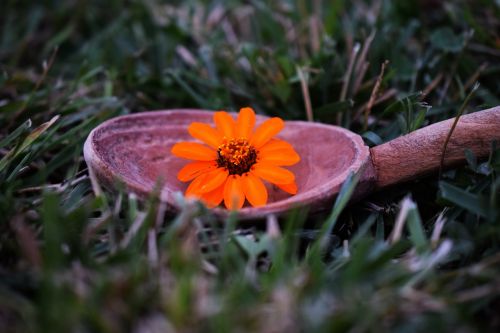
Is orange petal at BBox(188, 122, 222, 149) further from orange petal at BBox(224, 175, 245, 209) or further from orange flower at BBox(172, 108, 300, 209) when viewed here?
orange petal at BBox(224, 175, 245, 209)

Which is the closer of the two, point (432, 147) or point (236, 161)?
point (432, 147)

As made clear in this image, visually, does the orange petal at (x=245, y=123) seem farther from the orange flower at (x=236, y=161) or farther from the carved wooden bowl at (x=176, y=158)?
the carved wooden bowl at (x=176, y=158)

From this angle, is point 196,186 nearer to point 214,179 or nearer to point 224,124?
point 214,179

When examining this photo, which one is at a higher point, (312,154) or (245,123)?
(245,123)

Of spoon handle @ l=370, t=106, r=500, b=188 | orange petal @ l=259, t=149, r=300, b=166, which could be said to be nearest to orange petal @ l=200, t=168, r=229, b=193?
orange petal @ l=259, t=149, r=300, b=166

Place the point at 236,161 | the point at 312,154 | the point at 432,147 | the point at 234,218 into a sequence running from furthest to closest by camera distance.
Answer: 1. the point at 312,154
2. the point at 236,161
3. the point at 432,147
4. the point at 234,218

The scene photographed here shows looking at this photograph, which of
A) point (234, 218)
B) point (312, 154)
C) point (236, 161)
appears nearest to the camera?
point (234, 218)

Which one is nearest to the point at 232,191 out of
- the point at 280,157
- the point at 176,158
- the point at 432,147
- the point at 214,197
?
the point at 214,197
